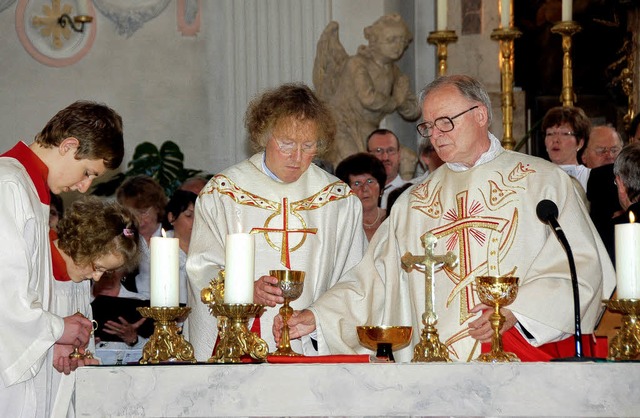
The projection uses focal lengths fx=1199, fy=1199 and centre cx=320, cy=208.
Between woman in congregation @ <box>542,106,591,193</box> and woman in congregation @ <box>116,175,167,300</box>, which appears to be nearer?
woman in congregation @ <box>542,106,591,193</box>

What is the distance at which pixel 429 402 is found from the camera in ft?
10.5

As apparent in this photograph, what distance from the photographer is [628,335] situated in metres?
3.62

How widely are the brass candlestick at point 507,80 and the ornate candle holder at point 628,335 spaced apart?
512 cm

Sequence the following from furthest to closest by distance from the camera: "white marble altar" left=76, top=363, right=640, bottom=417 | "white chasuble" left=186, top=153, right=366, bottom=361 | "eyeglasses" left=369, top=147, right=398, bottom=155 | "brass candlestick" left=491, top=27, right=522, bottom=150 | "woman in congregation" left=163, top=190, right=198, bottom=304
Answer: "brass candlestick" left=491, top=27, right=522, bottom=150
"eyeglasses" left=369, top=147, right=398, bottom=155
"woman in congregation" left=163, top=190, right=198, bottom=304
"white chasuble" left=186, top=153, right=366, bottom=361
"white marble altar" left=76, top=363, right=640, bottom=417

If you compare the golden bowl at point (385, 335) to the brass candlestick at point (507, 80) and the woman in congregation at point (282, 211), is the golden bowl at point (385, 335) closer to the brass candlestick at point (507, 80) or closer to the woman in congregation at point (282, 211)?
the woman in congregation at point (282, 211)

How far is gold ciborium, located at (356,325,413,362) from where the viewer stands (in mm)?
3957

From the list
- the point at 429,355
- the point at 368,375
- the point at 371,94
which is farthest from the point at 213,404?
the point at 371,94

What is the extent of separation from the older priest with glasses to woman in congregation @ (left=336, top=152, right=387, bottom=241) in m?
1.77

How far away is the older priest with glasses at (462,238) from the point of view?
15.1ft

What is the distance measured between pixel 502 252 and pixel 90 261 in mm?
1601

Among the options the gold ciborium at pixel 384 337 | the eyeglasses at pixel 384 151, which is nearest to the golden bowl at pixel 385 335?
the gold ciborium at pixel 384 337

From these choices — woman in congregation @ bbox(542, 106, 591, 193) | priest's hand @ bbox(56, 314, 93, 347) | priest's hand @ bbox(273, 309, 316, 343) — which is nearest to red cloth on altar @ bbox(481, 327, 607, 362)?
priest's hand @ bbox(273, 309, 316, 343)

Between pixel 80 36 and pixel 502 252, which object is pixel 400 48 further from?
pixel 502 252

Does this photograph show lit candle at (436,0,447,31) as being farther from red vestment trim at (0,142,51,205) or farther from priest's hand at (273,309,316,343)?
red vestment trim at (0,142,51,205)
